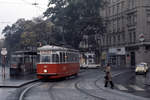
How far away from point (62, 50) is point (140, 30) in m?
35.9

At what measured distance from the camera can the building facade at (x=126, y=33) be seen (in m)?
59.4

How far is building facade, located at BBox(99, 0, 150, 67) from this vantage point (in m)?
59.4

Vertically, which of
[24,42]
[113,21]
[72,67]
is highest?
[113,21]

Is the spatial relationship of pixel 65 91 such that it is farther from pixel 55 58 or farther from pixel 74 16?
pixel 74 16

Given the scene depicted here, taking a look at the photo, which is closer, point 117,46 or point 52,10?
point 52,10

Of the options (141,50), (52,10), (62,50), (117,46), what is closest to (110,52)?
(117,46)

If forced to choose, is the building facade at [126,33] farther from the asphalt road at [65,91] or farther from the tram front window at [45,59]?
the asphalt road at [65,91]

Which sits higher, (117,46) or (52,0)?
(52,0)

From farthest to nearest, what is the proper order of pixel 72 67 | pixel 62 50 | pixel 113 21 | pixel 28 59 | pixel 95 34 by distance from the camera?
pixel 113 21 < pixel 95 34 < pixel 28 59 < pixel 72 67 < pixel 62 50

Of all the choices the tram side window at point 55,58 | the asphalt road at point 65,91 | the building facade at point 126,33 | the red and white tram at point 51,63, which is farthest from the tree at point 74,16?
the asphalt road at point 65,91

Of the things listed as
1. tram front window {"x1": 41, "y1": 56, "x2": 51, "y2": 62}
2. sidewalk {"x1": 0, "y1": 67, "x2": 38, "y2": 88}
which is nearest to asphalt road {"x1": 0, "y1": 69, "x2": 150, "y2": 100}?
sidewalk {"x1": 0, "y1": 67, "x2": 38, "y2": 88}

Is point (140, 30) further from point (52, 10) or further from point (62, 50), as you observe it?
point (62, 50)

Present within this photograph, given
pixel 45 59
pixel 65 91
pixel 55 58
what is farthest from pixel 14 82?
pixel 65 91

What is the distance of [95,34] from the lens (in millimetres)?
65500
